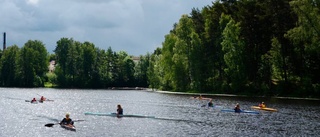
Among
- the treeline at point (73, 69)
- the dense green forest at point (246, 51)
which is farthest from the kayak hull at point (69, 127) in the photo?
the treeline at point (73, 69)

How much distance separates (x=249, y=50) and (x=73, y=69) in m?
93.3

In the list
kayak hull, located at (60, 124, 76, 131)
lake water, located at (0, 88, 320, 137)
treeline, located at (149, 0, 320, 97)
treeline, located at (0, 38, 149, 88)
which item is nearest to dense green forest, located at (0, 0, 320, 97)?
treeline, located at (149, 0, 320, 97)

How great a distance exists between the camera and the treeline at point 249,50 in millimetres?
94562

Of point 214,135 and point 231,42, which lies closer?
point 214,135

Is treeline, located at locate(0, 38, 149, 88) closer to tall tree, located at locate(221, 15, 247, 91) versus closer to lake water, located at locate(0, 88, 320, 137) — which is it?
tall tree, located at locate(221, 15, 247, 91)

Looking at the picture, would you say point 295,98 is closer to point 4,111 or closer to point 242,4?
point 242,4

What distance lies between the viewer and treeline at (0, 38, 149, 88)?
186 meters

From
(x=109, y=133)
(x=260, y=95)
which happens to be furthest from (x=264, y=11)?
(x=109, y=133)

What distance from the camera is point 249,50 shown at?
110938mm

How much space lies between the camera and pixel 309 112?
2667 inches

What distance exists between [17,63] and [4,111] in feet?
394

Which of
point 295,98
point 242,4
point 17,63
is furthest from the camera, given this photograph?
point 17,63

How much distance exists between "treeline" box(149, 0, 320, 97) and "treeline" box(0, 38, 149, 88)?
188 feet

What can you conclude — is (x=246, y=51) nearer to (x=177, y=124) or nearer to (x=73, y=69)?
(x=177, y=124)
